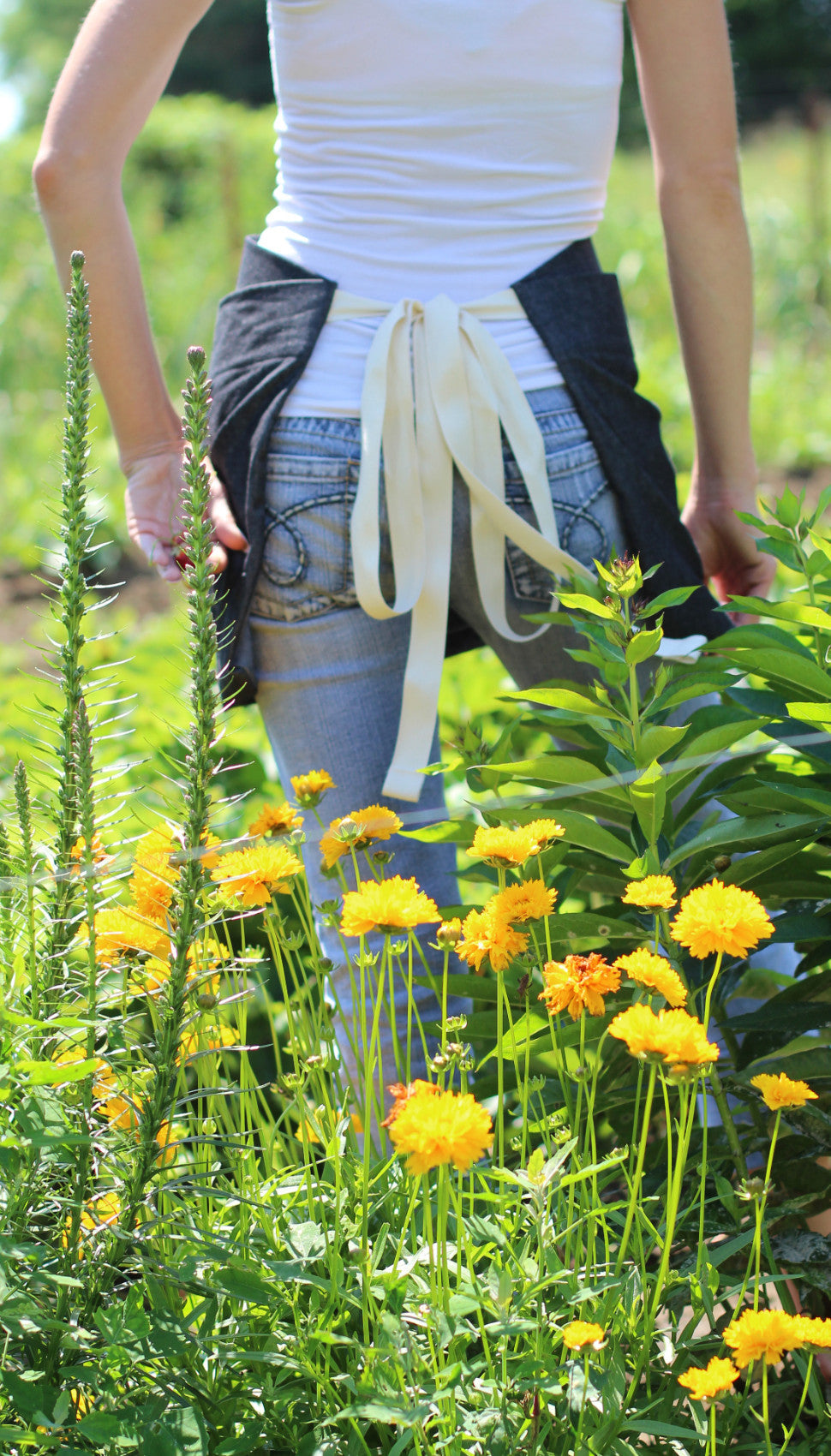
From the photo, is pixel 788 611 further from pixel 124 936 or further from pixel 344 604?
pixel 124 936

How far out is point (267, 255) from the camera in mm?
1397

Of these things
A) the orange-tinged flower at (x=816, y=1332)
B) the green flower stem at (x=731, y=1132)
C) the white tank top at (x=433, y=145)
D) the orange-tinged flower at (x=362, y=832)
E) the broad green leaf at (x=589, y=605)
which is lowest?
the green flower stem at (x=731, y=1132)

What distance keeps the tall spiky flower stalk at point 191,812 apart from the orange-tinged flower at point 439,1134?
0.19 meters

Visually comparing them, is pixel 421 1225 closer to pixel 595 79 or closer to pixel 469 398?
pixel 469 398

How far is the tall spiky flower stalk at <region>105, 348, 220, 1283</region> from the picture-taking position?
32.7 inches

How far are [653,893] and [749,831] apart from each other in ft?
0.61

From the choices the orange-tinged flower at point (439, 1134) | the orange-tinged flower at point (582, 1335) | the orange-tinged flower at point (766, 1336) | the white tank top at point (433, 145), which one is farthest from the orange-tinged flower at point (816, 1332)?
the white tank top at point (433, 145)

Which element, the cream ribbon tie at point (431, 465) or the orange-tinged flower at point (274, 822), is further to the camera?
the cream ribbon tie at point (431, 465)

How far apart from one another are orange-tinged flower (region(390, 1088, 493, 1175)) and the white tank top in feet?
2.64

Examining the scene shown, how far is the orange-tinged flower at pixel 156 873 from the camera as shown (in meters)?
1.01

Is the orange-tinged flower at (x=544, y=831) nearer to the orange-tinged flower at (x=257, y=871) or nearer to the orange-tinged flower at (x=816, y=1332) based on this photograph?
the orange-tinged flower at (x=257, y=871)

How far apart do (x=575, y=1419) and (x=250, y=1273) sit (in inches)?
10.0

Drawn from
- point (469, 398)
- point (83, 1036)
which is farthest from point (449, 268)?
point (83, 1036)

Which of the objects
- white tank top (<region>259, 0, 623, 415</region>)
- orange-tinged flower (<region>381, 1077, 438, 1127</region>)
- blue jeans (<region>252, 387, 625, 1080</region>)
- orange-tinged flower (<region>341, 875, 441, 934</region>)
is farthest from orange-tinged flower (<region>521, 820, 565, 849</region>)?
white tank top (<region>259, 0, 623, 415</region>)
